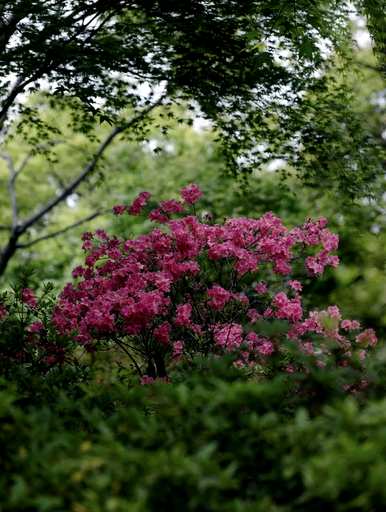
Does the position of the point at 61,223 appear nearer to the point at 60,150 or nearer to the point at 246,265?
the point at 60,150

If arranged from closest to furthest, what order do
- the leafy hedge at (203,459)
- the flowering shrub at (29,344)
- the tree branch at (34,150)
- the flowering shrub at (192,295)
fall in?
the leafy hedge at (203,459) → the flowering shrub at (29,344) → the flowering shrub at (192,295) → the tree branch at (34,150)

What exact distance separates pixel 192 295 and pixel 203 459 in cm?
324

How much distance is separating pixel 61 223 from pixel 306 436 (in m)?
20.5

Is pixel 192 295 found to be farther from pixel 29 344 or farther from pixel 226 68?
pixel 226 68

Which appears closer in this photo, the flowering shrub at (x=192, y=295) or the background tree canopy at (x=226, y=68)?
the flowering shrub at (x=192, y=295)

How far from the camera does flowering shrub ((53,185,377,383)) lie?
17.9 feet

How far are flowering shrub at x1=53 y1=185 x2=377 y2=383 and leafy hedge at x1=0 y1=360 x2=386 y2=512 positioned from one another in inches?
79.0

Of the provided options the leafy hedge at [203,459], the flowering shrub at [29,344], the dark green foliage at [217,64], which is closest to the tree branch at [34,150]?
the dark green foliage at [217,64]

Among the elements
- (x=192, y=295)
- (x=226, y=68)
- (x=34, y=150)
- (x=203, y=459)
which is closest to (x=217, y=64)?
(x=226, y=68)

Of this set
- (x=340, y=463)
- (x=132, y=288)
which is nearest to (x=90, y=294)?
(x=132, y=288)

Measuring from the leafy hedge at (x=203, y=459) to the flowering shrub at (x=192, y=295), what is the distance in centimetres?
201

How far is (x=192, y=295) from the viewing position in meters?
5.99

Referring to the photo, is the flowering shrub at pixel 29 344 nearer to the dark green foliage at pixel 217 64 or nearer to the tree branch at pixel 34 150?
the dark green foliage at pixel 217 64

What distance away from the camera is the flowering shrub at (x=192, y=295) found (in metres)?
5.46
